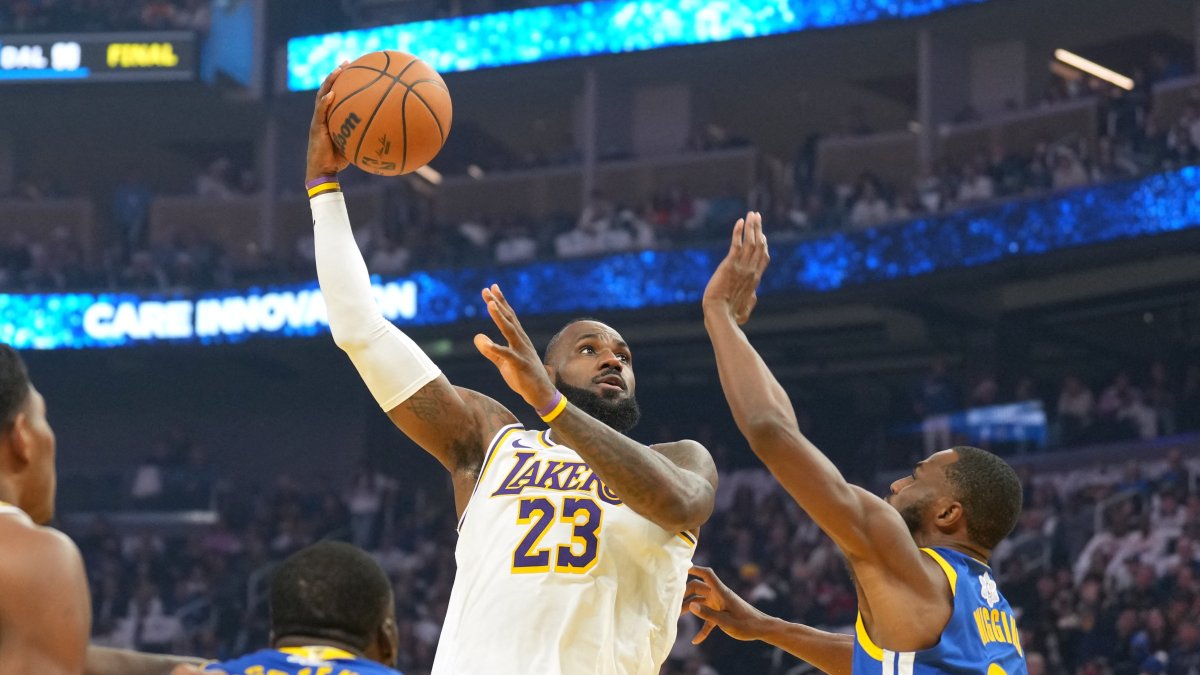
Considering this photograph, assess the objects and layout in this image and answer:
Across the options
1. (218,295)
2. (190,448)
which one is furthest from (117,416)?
(218,295)

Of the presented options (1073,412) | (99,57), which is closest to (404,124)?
(1073,412)

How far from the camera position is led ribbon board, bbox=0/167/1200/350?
16.5 meters

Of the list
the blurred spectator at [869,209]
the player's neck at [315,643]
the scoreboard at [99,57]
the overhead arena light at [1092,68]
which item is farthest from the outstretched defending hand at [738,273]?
the scoreboard at [99,57]

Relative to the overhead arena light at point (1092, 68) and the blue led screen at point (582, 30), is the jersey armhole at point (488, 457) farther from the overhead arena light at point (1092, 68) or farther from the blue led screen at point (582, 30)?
the overhead arena light at point (1092, 68)

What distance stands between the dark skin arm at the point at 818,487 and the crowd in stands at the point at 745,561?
28.2 ft

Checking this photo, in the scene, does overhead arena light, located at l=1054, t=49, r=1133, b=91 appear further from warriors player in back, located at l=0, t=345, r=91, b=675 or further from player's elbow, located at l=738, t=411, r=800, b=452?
warriors player in back, located at l=0, t=345, r=91, b=675

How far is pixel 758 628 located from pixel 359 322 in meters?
1.63

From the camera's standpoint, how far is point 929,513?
13.9 feet

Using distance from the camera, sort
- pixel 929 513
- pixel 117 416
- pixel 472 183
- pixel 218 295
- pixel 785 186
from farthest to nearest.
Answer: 1. pixel 117 416
2. pixel 472 183
3. pixel 218 295
4. pixel 785 186
5. pixel 929 513

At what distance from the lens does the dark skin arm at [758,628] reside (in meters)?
4.79

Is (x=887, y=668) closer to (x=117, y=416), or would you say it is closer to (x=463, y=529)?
(x=463, y=529)

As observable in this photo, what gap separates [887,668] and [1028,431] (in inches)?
536

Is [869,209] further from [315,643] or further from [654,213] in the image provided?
[315,643]

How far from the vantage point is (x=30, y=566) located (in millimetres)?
2883
